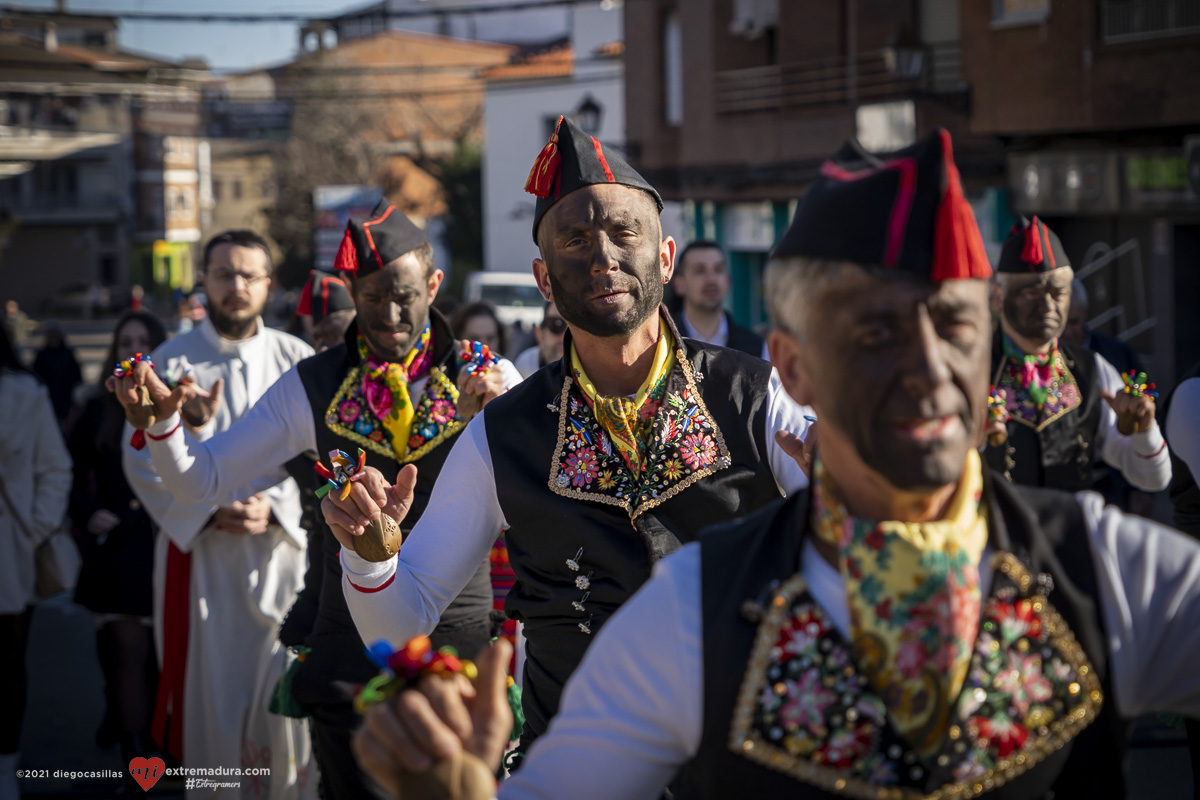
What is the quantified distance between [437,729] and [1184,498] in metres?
4.08

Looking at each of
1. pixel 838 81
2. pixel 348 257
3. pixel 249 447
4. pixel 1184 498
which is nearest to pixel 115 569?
pixel 249 447

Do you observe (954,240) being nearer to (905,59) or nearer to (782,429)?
(782,429)

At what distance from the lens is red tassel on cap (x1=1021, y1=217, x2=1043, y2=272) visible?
17.8 ft

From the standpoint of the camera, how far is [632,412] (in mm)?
3307

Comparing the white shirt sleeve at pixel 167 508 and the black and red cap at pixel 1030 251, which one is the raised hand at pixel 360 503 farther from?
the black and red cap at pixel 1030 251

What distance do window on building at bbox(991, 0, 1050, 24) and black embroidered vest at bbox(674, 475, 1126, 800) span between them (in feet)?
40.9

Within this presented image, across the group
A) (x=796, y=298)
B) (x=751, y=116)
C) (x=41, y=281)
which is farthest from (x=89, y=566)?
(x=41, y=281)

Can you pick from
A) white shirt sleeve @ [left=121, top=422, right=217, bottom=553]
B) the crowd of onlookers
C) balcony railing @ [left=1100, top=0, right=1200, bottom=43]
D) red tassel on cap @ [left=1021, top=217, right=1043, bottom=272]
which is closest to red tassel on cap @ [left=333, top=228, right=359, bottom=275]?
white shirt sleeve @ [left=121, top=422, right=217, bottom=553]

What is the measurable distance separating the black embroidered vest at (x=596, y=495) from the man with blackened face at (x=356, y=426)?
41.0 inches

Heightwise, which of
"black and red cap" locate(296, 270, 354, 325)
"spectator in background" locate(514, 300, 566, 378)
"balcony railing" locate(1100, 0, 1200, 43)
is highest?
"balcony railing" locate(1100, 0, 1200, 43)

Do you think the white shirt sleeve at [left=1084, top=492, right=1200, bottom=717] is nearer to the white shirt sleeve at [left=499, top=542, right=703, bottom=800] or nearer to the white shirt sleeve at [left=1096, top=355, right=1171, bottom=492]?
the white shirt sleeve at [left=499, top=542, right=703, bottom=800]

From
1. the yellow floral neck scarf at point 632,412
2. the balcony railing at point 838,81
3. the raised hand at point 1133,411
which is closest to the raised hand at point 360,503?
the yellow floral neck scarf at point 632,412

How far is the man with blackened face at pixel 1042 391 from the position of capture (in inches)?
213

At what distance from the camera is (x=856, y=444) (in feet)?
6.38
